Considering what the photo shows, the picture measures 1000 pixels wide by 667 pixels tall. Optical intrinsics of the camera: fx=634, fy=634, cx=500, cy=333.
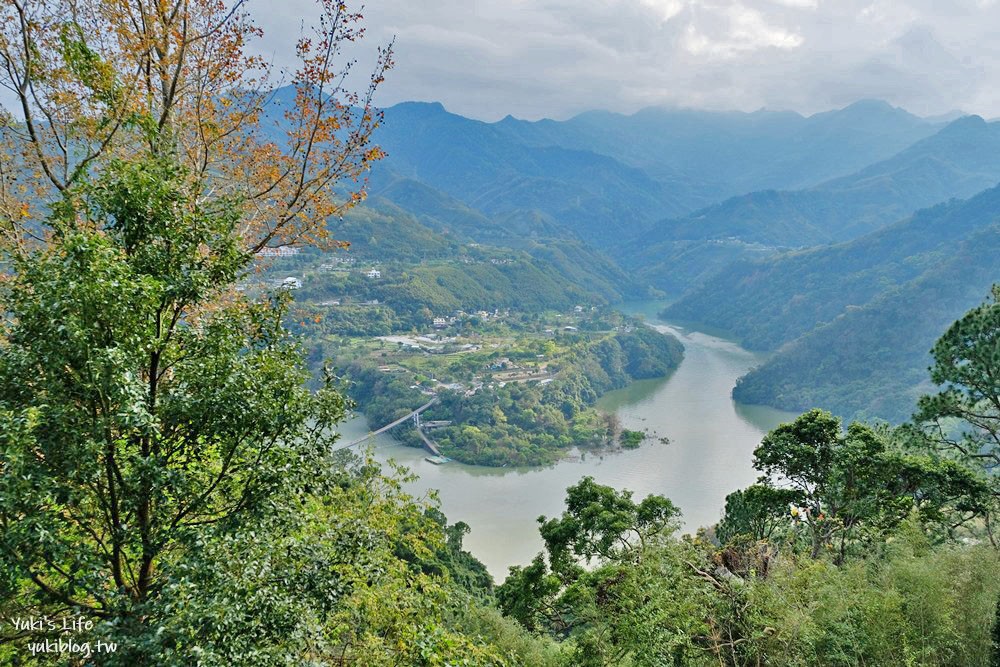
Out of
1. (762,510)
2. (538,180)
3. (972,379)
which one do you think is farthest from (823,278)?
(538,180)

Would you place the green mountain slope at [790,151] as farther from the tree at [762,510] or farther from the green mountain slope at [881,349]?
the tree at [762,510]

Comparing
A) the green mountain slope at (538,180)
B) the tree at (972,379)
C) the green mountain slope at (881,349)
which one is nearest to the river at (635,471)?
the green mountain slope at (881,349)

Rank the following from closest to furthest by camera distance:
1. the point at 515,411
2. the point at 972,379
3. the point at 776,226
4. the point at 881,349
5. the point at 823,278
→ 1. the point at 972,379
2. the point at 515,411
3. the point at 881,349
4. the point at 823,278
5. the point at 776,226

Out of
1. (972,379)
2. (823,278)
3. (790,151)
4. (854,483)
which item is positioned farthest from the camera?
(790,151)

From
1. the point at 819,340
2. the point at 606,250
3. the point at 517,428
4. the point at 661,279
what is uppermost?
the point at 606,250

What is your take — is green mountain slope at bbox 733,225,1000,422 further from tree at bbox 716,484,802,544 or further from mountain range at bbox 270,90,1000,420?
tree at bbox 716,484,802,544

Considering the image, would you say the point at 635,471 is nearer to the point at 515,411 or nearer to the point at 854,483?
the point at 515,411

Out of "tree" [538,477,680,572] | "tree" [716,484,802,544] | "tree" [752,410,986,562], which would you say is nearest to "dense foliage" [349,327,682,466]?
"tree" [538,477,680,572]

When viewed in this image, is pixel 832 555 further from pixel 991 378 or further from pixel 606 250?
pixel 606 250

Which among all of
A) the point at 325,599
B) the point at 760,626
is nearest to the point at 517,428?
the point at 760,626
